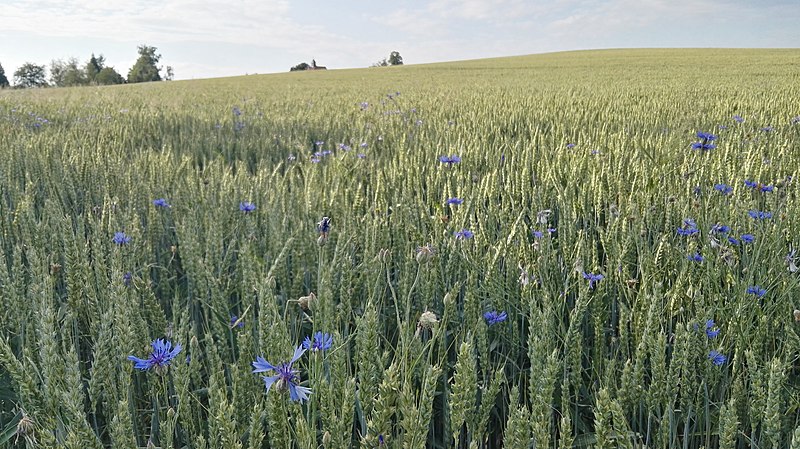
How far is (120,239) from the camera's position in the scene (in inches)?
68.1

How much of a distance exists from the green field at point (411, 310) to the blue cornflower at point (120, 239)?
17 mm

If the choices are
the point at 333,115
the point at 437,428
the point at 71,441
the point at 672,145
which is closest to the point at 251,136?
the point at 333,115

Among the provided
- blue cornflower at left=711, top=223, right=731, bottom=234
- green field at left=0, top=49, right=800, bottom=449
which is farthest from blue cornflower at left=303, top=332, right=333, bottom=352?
blue cornflower at left=711, top=223, right=731, bottom=234

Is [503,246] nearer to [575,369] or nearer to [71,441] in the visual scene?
[575,369]

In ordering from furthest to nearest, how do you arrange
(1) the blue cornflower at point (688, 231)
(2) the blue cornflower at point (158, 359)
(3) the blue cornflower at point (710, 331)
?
(1) the blue cornflower at point (688, 231) < (3) the blue cornflower at point (710, 331) < (2) the blue cornflower at point (158, 359)

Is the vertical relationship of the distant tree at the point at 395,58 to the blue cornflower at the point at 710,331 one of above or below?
above

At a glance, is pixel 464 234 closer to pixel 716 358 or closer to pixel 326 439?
pixel 716 358

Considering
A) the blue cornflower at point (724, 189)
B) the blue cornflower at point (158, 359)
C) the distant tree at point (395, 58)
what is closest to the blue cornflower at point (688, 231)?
the blue cornflower at point (724, 189)

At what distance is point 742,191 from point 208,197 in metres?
2.13

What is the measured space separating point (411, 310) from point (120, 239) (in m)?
0.88

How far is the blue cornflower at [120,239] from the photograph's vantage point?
172 centimetres

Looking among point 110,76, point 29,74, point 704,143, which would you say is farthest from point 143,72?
point 704,143

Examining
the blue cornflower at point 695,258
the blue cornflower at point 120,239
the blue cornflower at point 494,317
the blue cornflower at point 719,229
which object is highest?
the blue cornflower at point 120,239

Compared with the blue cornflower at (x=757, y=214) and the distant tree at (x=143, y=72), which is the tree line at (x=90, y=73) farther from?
the blue cornflower at (x=757, y=214)
